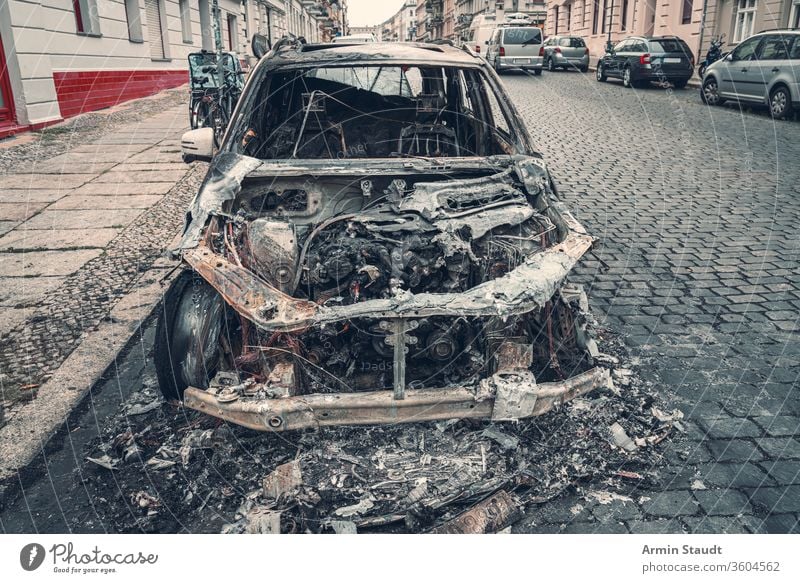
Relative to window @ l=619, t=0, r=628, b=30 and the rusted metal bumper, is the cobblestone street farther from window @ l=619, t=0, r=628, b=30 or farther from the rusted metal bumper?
window @ l=619, t=0, r=628, b=30

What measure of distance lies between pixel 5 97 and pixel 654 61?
51.2 ft

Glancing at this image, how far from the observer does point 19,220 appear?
6812 mm

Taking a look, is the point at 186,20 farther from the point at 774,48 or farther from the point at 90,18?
the point at 774,48

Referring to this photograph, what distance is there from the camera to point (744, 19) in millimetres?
19906

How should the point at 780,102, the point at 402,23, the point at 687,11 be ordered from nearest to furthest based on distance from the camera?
the point at 780,102
the point at 687,11
the point at 402,23

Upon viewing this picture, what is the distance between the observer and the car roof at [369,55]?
427cm

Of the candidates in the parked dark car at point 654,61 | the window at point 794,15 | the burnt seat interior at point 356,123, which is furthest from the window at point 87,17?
the window at point 794,15

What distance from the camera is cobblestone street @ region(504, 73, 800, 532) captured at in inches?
107

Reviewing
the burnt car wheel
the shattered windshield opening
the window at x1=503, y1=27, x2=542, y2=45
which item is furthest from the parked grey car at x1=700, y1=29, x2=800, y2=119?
the shattered windshield opening

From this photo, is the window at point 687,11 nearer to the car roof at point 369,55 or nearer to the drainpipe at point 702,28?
the drainpipe at point 702,28

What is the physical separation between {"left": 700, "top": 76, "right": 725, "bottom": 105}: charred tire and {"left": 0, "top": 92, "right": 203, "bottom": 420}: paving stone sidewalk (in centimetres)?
1207

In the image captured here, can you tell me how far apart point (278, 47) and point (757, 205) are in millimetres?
5748

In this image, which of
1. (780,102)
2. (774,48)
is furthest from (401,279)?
(774,48)
